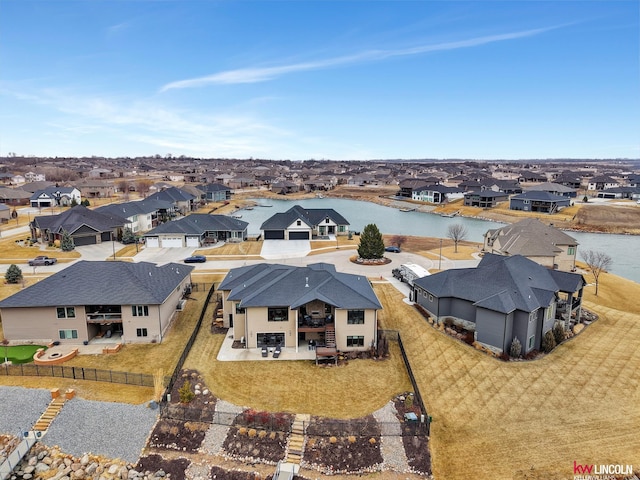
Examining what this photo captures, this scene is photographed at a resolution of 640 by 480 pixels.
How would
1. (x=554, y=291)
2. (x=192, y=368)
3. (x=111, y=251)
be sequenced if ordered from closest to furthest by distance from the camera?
(x=192, y=368) → (x=554, y=291) → (x=111, y=251)

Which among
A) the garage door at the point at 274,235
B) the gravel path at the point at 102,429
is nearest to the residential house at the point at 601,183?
the garage door at the point at 274,235

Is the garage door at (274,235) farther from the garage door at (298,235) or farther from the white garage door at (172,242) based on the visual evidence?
the white garage door at (172,242)

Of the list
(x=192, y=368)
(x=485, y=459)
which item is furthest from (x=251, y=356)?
(x=485, y=459)

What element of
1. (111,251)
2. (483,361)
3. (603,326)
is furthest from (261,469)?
(111,251)

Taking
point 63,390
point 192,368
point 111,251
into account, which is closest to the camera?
point 63,390

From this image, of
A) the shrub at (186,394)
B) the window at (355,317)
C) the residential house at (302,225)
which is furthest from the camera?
the residential house at (302,225)

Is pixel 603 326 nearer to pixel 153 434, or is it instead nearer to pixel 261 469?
pixel 261 469

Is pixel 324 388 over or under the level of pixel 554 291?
under

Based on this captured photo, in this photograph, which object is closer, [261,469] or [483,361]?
[261,469]
